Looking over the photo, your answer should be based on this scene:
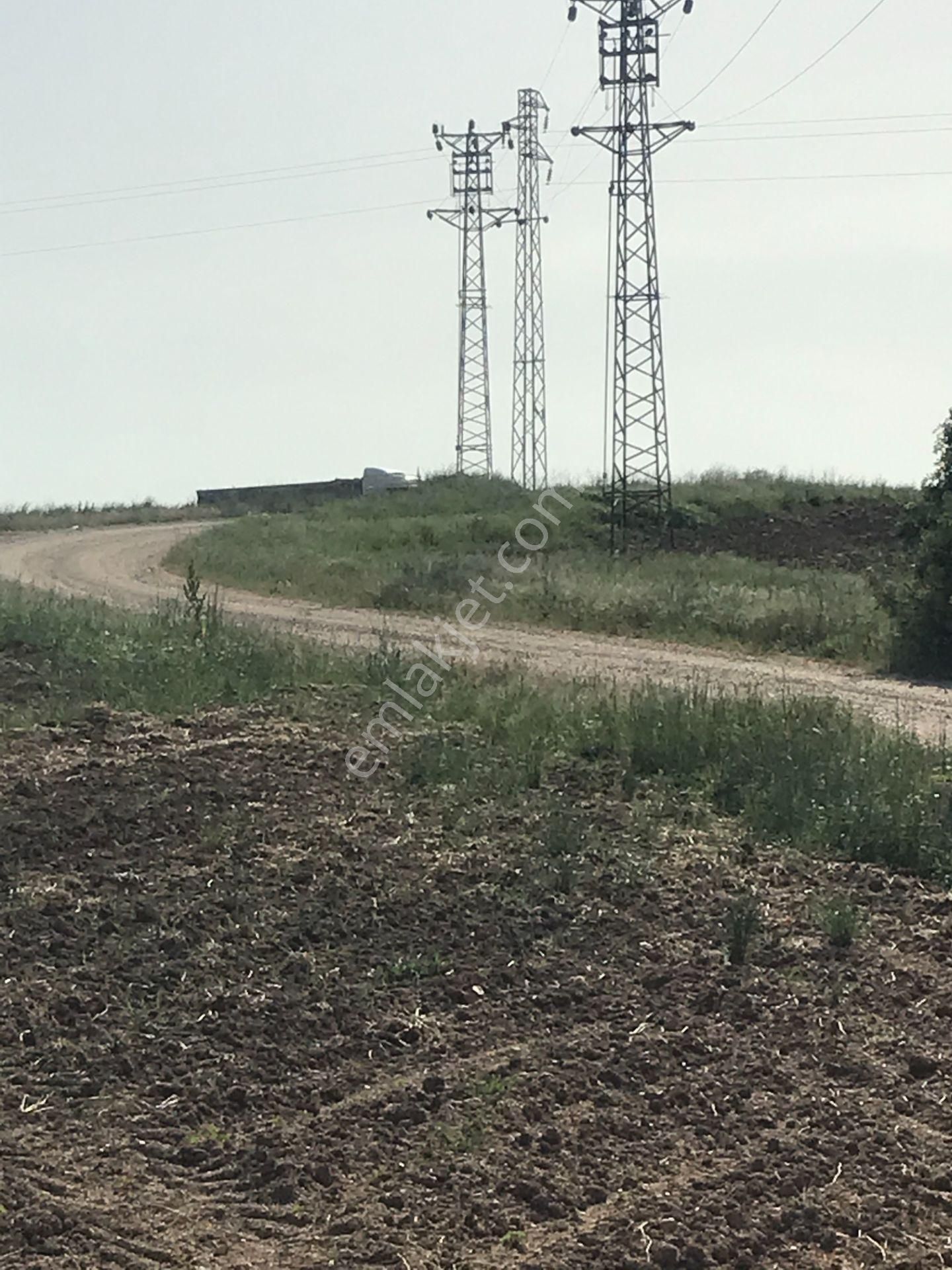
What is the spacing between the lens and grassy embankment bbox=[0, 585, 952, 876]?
29.3ft

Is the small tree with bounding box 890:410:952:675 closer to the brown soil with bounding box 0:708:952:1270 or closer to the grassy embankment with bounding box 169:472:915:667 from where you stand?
the grassy embankment with bounding box 169:472:915:667

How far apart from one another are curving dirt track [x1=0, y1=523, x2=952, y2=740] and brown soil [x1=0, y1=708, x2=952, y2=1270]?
5.31 meters

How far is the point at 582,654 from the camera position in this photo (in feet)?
58.4

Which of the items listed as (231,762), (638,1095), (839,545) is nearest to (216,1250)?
(638,1095)

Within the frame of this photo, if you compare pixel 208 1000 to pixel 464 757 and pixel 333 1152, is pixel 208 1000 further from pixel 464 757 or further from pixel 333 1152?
pixel 464 757

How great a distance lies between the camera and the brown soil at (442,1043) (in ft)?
15.9

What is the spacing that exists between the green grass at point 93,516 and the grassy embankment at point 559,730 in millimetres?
33110

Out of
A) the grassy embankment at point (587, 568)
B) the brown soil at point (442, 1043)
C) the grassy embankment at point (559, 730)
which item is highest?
the grassy embankment at point (587, 568)

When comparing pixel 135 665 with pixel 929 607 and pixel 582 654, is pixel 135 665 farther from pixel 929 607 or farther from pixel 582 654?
pixel 929 607

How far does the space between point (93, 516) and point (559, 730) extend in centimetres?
4247

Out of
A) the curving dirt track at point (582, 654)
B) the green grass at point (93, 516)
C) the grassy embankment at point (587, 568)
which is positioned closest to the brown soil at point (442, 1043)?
the curving dirt track at point (582, 654)

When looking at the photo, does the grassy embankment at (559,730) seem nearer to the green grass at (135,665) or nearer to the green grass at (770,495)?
the green grass at (135,665)

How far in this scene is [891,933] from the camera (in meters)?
7.36

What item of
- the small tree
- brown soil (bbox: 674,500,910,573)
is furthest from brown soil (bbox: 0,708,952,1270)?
brown soil (bbox: 674,500,910,573)
